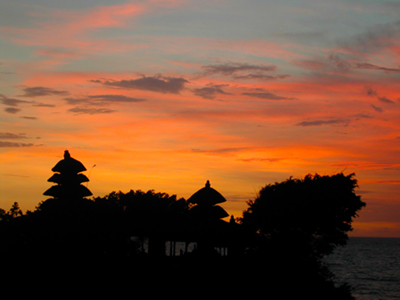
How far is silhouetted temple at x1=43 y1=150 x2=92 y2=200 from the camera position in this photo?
109ft

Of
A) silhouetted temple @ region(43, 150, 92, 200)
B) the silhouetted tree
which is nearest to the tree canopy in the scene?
the silhouetted tree

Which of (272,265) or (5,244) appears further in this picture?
(5,244)

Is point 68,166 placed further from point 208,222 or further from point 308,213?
point 308,213

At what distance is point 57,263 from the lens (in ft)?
89.4

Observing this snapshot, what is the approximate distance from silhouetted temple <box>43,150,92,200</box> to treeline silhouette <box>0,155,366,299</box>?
1.13 feet

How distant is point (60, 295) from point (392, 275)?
102451 millimetres

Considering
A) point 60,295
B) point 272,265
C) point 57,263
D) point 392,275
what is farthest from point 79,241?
point 392,275

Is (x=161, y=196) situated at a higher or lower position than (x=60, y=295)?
higher

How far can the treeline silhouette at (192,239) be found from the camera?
27.1 m

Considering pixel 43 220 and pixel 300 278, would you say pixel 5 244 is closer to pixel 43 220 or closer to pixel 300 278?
pixel 43 220

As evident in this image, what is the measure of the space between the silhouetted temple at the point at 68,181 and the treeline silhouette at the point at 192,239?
13.6 inches

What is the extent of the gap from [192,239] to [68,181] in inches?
368

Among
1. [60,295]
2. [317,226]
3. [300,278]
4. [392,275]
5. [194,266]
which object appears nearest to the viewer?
[60,295]

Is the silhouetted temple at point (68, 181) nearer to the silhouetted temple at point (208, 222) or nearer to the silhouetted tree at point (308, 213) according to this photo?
the silhouetted temple at point (208, 222)
